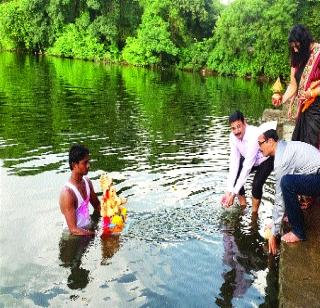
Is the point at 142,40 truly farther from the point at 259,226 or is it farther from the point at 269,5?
the point at 259,226

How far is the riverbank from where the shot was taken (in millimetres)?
4697

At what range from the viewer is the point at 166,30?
164 ft

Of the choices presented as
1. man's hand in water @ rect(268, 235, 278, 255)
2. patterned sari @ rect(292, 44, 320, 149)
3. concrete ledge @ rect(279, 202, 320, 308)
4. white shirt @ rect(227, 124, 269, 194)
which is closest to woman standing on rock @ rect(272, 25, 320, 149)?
patterned sari @ rect(292, 44, 320, 149)

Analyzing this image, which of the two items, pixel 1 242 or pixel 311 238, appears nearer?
pixel 311 238

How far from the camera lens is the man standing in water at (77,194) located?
704cm

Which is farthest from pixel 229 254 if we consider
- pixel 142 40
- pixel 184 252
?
pixel 142 40

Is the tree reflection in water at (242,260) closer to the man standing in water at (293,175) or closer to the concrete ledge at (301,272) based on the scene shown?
the concrete ledge at (301,272)

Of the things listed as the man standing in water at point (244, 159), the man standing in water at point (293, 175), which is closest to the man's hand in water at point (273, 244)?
the man standing in water at point (293, 175)

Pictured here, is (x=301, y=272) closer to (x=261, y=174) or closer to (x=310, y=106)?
(x=310, y=106)

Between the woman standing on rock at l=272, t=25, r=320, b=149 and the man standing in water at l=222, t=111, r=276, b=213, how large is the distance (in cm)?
83

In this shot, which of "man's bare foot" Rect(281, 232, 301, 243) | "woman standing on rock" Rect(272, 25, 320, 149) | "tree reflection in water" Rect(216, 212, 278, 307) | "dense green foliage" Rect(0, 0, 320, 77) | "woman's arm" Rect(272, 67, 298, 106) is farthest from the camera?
"dense green foliage" Rect(0, 0, 320, 77)

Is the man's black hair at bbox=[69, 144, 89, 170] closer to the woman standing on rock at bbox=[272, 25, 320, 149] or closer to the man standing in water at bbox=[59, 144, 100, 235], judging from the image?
the man standing in water at bbox=[59, 144, 100, 235]

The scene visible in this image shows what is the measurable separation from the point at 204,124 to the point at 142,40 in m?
33.4

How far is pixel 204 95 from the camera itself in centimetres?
2848
